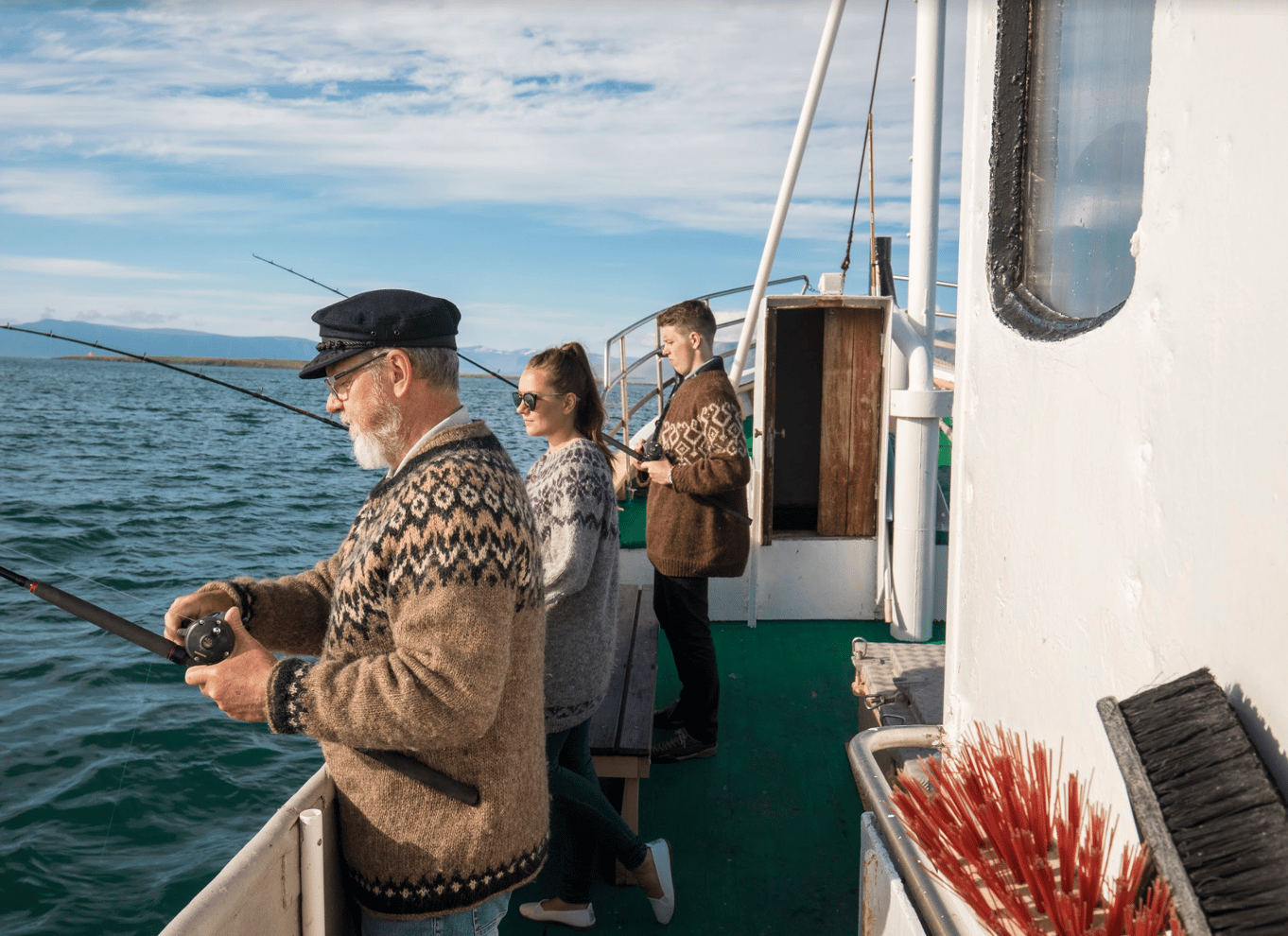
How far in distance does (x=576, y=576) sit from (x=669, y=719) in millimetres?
1829

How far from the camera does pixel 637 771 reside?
3.04m

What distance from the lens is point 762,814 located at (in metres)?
3.55

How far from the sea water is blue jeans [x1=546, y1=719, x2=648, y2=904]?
891mm

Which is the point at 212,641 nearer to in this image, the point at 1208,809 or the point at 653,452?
the point at 1208,809

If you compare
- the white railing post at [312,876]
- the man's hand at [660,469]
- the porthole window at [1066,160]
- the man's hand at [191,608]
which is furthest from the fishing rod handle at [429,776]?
the man's hand at [660,469]

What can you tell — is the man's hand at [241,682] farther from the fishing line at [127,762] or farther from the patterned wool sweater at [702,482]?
the fishing line at [127,762]

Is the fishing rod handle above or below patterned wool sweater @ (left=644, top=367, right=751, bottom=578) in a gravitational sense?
below

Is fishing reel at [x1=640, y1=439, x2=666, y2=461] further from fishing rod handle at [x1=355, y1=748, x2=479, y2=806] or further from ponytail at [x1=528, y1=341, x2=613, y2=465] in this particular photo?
fishing rod handle at [x1=355, y1=748, x2=479, y2=806]

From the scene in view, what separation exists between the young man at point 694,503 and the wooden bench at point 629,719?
8.6 inches

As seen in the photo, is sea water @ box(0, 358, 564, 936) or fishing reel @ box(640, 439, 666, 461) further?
sea water @ box(0, 358, 564, 936)

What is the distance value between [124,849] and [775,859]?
4.67m

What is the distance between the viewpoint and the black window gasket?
1.57 meters

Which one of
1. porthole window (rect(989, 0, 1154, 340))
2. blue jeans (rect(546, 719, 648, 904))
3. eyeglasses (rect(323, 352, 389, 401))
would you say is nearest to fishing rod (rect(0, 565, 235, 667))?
eyeglasses (rect(323, 352, 389, 401))

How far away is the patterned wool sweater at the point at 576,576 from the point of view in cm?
252
